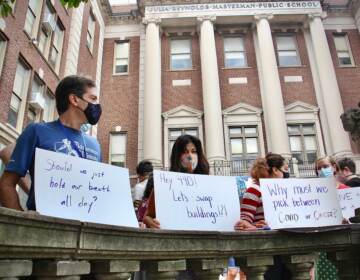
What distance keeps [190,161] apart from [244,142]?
14.4 metres

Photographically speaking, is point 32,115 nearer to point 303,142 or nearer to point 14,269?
point 14,269

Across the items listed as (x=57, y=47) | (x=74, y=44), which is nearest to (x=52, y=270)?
(x=57, y=47)

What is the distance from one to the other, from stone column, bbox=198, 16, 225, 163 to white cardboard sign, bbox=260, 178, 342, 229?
1308cm

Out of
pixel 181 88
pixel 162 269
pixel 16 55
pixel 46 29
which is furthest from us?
pixel 181 88

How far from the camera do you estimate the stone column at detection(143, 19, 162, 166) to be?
53.2ft

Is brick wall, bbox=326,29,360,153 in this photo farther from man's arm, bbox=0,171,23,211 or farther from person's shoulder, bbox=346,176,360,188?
man's arm, bbox=0,171,23,211

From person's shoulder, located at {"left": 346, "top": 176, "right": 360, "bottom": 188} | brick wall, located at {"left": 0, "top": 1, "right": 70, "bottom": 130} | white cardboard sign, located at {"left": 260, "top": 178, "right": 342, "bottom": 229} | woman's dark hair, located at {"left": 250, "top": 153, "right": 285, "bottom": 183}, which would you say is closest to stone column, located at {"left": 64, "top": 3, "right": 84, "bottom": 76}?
brick wall, located at {"left": 0, "top": 1, "right": 70, "bottom": 130}

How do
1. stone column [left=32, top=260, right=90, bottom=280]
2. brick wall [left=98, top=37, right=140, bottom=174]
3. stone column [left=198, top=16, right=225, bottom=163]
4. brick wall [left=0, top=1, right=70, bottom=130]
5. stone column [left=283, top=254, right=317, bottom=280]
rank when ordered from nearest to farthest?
1. stone column [left=32, top=260, right=90, bottom=280]
2. stone column [left=283, top=254, right=317, bottom=280]
3. brick wall [left=0, top=1, right=70, bottom=130]
4. stone column [left=198, top=16, right=225, bottom=163]
5. brick wall [left=98, top=37, right=140, bottom=174]

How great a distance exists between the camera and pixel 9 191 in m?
2.05

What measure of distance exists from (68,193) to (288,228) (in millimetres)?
1582

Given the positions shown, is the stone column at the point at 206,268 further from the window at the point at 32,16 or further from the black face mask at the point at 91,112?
the window at the point at 32,16

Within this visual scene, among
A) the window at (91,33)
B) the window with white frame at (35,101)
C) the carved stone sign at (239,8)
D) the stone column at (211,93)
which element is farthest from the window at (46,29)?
the stone column at (211,93)

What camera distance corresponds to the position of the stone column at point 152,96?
1620 cm

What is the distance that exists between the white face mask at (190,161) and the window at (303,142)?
14.9 meters
